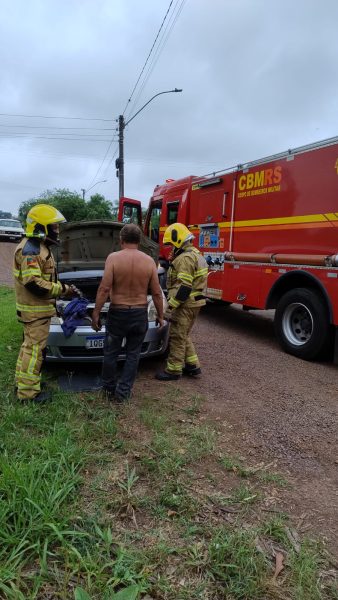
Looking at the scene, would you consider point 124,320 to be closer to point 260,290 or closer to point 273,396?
point 273,396

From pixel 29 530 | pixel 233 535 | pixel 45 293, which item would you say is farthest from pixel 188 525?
pixel 45 293

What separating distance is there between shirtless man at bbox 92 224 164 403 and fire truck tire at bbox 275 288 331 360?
8.83ft

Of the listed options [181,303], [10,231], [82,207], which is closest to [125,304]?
[181,303]

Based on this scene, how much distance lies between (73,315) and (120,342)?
0.61 meters

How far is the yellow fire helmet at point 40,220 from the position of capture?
3523 millimetres


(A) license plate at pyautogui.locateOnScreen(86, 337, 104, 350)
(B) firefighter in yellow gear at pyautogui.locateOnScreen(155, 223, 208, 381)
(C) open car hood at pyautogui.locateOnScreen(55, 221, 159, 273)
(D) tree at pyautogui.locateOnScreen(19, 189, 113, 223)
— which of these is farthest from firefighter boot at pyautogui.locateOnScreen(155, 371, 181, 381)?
(D) tree at pyautogui.locateOnScreen(19, 189, 113, 223)

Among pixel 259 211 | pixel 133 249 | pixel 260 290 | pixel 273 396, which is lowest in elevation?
pixel 273 396

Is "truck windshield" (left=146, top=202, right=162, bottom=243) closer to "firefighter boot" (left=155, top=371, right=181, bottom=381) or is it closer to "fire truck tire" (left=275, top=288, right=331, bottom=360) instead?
"fire truck tire" (left=275, top=288, right=331, bottom=360)

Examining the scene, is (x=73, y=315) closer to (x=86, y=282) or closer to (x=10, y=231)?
(x=86, y=282)

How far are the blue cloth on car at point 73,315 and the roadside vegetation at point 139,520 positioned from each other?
886 millimetres

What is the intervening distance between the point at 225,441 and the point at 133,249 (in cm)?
180

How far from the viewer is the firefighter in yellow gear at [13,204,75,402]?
3.49 metres

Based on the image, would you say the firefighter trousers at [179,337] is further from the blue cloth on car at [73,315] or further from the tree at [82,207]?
the tree at [82,207]

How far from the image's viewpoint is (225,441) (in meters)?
3.20
